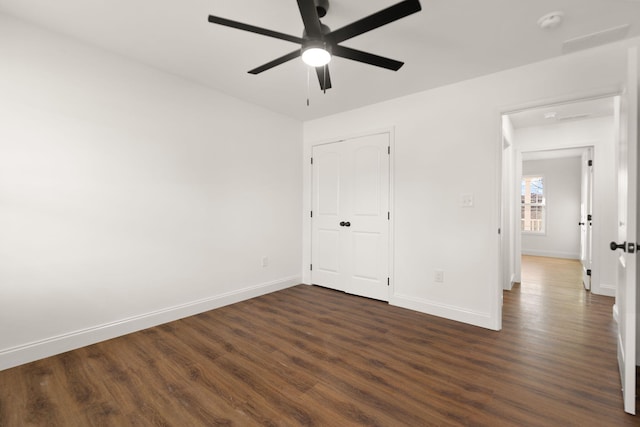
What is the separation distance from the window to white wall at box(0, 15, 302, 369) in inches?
299

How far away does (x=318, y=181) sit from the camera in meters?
4.45

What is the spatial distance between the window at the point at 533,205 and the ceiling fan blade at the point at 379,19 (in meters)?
8.10

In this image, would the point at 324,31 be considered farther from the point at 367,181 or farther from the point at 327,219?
the point at 327,219

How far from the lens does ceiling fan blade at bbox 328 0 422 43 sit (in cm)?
144

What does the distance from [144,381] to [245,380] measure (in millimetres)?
694

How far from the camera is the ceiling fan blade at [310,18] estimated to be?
1.51 m

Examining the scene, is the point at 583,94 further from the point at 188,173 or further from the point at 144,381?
the point at 144,381

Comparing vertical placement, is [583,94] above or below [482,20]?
below

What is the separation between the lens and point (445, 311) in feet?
10.5

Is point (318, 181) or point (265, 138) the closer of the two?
point (265, 138)

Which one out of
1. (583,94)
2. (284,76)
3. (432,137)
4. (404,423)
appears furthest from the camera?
(432,137)

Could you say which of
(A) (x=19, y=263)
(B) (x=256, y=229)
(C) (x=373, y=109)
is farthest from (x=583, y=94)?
(A) (x=19, y=263)

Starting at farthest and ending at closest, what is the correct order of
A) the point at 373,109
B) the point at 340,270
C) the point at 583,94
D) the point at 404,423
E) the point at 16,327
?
the point at 340,270
the point at 373,109
the point at 583,94
the point at 16,327
the point at 404,423

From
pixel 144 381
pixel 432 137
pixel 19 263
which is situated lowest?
pixel 144 381
